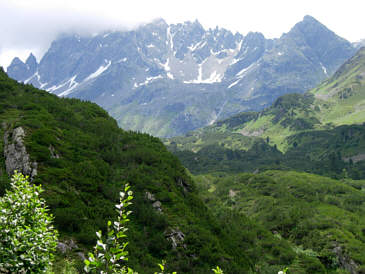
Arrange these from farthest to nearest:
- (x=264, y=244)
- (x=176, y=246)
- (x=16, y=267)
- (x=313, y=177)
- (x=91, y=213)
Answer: (x=313, y=177) < (x=264, y=244) < (x=176, y=246) < (x=91, y=213) < (x=16, y=267)

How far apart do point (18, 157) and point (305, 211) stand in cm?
10750

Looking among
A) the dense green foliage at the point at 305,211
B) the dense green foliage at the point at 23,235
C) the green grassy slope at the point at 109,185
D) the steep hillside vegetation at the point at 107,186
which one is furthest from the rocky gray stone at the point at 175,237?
the dense green foliage at the point at 305,211

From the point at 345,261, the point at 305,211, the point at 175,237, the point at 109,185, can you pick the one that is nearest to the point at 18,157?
the point at 109,185

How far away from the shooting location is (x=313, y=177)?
168m

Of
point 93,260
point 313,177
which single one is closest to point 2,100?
point 93,260

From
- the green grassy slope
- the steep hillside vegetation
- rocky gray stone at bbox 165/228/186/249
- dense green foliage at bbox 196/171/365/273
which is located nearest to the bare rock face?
the steep hillside vegetation

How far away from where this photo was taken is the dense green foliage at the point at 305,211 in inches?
3278

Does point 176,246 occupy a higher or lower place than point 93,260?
lower

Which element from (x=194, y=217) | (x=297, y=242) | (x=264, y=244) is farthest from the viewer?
(x=297, y=242)

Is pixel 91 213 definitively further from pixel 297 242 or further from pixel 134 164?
pixel 297 242

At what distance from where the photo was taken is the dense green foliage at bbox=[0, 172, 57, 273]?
30.5 feet

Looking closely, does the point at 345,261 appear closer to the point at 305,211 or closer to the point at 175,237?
the point at 305,211

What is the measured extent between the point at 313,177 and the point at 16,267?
181 meters

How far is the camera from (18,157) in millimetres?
41906
